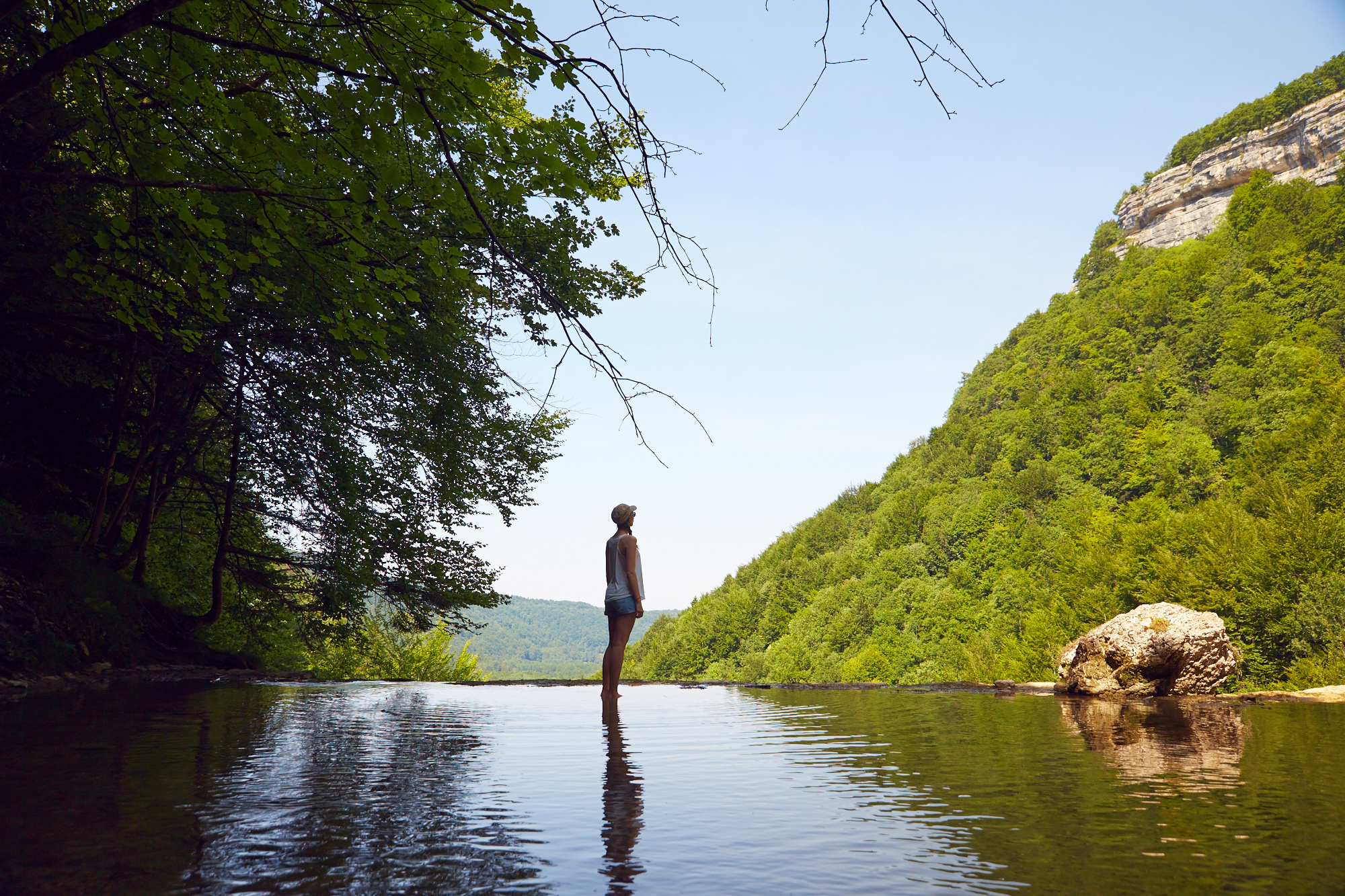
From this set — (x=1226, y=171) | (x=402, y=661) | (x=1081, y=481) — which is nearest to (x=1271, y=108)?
(x=1226, y=171)

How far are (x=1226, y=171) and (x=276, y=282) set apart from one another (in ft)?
580

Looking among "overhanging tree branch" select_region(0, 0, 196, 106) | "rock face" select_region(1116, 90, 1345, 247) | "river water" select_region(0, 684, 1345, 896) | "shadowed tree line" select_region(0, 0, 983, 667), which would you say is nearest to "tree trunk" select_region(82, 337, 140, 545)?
Answer: "shadowed tree line" select_region(0, 0, 983, 667)

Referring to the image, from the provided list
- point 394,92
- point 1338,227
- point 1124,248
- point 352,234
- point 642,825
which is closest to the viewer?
point 642,825

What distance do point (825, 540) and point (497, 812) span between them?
415 ft

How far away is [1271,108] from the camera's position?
14125 cm

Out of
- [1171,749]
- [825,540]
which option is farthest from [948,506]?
[1171,749]

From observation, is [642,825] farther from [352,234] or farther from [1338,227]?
[1338,227]

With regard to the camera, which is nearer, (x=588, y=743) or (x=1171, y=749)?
(x=1171, y=749)

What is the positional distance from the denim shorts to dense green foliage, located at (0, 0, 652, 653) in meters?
2.07

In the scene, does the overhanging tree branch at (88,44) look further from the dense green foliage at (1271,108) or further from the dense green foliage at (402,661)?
the dense green foliage at (1271,108)

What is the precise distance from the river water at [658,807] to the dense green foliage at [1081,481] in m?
39.1

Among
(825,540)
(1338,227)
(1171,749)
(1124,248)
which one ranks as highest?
(1124,248)

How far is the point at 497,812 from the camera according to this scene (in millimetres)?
2943

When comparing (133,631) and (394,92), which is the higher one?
(394,92)
